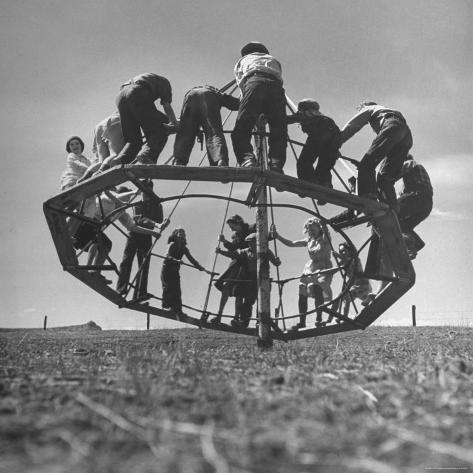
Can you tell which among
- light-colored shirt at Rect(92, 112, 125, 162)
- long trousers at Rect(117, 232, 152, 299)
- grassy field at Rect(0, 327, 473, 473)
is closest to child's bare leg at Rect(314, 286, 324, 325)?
long trousers at Rect(117, 232, 152, 299)

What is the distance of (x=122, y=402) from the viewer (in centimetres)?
165

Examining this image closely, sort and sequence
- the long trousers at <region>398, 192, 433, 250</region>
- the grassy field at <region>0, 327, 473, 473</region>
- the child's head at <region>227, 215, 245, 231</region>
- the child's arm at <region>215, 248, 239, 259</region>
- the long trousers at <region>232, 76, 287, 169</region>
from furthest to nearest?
the child's head at <region>227, 215, 245, 231</region> < the child's arm at <region>215, 248, 239, 259</region> < the long trousers at <region>398, 192, 433, 250</region> < the long trousers at <region>232, 76, 287, 169</region> < the grassy field at <region>0, 327, 473, 473</region>

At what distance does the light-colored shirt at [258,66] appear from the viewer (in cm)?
557

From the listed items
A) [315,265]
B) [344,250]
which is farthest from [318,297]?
[344,250]

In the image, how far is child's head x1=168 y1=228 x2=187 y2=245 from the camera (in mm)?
8477

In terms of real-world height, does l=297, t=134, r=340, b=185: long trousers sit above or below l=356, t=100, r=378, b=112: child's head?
below

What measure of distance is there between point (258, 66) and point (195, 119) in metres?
0.88

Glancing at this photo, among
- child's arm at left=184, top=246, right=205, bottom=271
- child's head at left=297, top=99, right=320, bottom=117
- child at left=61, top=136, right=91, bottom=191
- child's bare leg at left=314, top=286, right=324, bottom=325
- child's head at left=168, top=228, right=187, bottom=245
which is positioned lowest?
child's bare leg at left=314, top=286, right=324, bottom=325

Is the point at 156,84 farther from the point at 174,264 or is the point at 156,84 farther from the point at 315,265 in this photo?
the point at 315,265

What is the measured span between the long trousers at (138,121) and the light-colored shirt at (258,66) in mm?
1017

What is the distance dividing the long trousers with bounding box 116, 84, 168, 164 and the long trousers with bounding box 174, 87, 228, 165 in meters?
0.21

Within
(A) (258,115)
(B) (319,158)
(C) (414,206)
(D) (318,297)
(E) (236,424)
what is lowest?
(E) (236,424)

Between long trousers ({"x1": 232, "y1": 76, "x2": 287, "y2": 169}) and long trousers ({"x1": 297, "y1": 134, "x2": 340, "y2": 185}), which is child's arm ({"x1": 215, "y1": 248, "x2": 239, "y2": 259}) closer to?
long trousers ({"x1": 297, "y1": 134, "x2": 340, "y2": 185})

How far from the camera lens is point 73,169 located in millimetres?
6953
